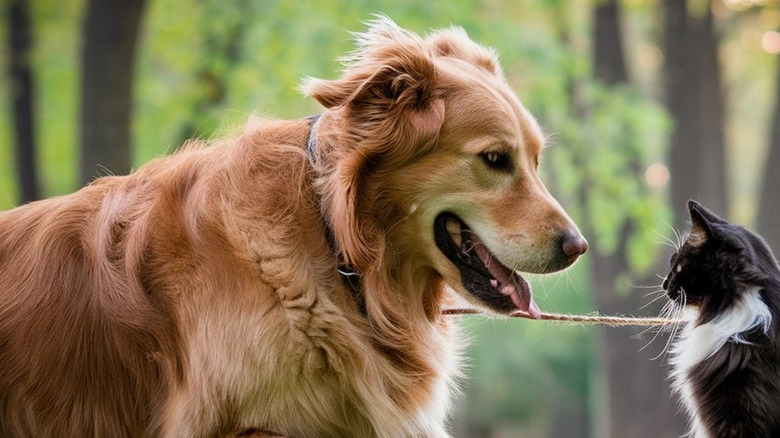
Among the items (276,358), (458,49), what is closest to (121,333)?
(276,358)

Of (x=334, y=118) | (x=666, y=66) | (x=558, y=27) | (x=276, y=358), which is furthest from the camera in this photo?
(x=558, y=27)

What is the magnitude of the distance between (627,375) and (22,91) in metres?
9.70

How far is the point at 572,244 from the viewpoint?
13.7 ft

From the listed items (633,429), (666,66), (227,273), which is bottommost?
(633,429)

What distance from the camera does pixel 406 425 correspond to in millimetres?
4324

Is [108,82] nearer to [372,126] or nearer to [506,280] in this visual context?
[372,126]

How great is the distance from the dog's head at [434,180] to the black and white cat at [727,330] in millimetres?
868

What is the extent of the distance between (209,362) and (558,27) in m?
13.8

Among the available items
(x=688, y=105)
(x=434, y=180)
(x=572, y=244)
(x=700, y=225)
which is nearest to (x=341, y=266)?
(x=434, y=180)

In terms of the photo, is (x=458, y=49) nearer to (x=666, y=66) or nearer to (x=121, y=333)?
(x=121, y=333)

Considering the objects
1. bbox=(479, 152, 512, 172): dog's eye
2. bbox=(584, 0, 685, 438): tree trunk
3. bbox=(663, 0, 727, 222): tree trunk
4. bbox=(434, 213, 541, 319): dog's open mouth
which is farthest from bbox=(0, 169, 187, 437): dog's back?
bbox=(663, 0, 727, 222): tree trunk

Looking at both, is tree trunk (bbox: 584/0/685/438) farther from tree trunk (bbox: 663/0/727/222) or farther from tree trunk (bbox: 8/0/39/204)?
tree trunk (bbox: 8/0/39/204)

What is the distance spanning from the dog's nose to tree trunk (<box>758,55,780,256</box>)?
1502 cm

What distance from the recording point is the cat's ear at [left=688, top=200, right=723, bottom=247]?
15.2 feet
